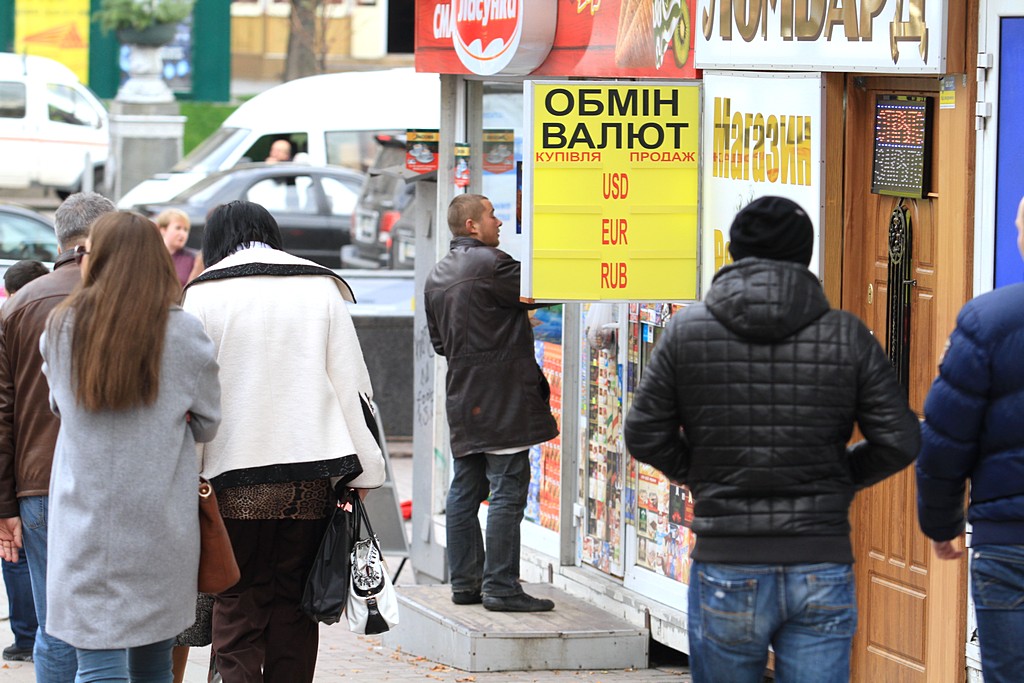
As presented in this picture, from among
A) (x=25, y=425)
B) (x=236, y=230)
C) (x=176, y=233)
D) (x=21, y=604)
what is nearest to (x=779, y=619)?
(x=236, y=230)

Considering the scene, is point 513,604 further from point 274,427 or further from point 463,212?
point 274,427

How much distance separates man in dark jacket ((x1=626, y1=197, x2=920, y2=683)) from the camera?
13.0 feet

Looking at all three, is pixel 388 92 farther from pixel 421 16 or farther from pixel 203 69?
pixel 203 69

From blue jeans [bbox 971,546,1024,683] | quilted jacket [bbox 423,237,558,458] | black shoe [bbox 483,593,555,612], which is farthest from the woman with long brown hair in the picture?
black shoe [bbox 483,593,555,612]

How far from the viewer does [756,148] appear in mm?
6527

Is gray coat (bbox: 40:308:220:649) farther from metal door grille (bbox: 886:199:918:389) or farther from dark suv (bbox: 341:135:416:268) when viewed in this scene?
dark suv (bbox: 341:135:416:268)

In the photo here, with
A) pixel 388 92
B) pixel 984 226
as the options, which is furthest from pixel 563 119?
pixel 388 92

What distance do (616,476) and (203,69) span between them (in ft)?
94.3

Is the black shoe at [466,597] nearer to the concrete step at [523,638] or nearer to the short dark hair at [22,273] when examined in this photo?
the concrete step at [523,638]

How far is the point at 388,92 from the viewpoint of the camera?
2122cm

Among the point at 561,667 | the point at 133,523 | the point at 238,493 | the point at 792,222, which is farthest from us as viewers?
the point at 561,667

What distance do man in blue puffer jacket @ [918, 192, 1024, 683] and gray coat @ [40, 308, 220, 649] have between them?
6.20 feet

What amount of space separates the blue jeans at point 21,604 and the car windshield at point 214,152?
14.1 metres

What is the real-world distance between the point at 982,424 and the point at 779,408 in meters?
0.59
